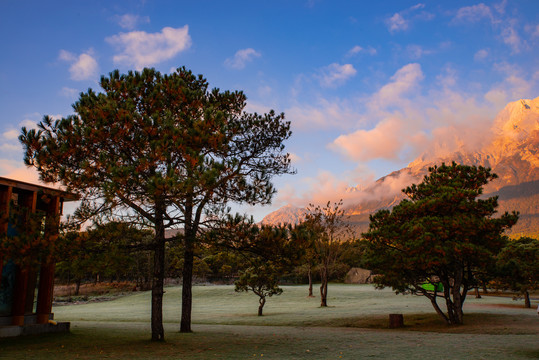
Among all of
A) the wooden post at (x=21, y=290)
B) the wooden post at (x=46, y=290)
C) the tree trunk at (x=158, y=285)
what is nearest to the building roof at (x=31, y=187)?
the wooden post at (x=21, y=290)

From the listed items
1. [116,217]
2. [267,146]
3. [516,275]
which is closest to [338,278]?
[516,275]

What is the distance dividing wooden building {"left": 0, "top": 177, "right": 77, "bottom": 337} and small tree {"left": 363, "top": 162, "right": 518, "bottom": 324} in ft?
40.6

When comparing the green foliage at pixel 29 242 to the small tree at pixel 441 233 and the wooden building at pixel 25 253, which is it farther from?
the small tree at pixel 441 233

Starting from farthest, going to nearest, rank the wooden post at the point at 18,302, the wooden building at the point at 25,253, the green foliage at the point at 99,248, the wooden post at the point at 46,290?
1. the wooden post at the point at 46,290
2. the wooden post at the point at 18,302
3. the green foliage at the point at 99,248
4. the wooden building at the point at 25,253

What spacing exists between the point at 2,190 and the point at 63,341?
5004 millimetres

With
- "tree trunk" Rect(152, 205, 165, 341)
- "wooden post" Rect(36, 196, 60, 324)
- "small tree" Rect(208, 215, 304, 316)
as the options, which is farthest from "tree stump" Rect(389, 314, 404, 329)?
"wooden post" Rect(36, 196, 60, 324)

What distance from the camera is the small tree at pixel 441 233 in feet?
48.3

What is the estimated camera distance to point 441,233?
14.8 meters

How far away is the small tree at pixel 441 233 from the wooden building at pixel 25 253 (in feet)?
40.6

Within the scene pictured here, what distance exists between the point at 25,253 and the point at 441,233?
13.8 m

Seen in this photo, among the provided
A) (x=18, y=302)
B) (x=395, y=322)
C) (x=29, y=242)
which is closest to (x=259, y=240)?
(x=29, y=242)

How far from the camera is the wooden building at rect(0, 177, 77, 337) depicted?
371 inches

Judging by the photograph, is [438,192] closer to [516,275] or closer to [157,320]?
[516,275]

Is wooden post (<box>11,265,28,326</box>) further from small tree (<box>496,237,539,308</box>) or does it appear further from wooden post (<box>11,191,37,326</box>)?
small tree (<box>496,237,539,308</box>)
